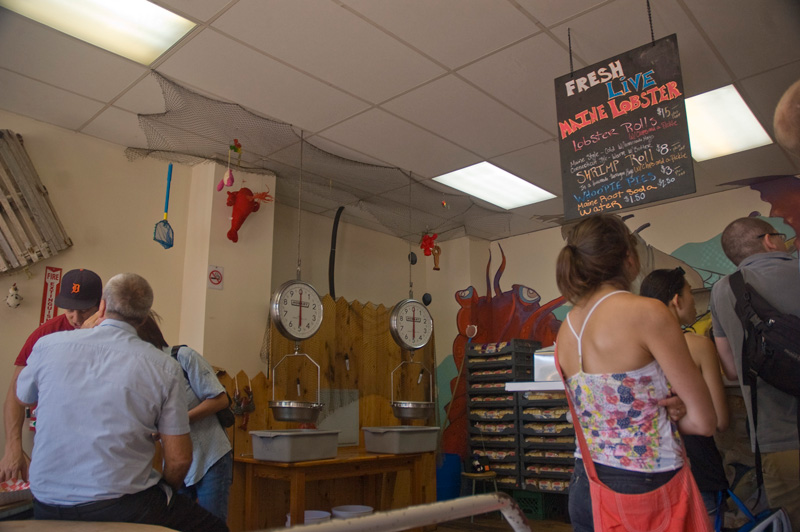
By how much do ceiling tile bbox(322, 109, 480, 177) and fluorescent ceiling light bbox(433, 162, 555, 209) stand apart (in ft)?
0.63

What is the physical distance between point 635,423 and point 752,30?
8.92 ft

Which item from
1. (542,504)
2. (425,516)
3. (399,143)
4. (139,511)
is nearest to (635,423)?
→ (425,516)

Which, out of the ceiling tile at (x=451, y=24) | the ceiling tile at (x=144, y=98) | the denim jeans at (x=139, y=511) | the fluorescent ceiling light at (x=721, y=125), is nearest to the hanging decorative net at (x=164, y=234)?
the ceiling tile at (x=144, y=98)

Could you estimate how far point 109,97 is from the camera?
3.73 metres

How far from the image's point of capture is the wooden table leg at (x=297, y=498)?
11.8 feet

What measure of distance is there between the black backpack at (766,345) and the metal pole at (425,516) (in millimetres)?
1220

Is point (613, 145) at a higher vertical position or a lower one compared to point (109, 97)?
lower

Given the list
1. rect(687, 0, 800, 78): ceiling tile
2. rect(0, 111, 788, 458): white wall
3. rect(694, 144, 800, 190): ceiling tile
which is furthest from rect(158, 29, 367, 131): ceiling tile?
rect(694, 144, 800, 190): ceiling tile

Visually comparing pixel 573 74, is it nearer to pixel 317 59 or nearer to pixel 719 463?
pixel 317 59

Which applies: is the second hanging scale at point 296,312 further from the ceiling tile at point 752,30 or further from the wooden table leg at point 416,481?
the ceiling tile at point 752,30

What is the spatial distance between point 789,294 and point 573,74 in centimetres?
162

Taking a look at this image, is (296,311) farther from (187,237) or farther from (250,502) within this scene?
(250,502)

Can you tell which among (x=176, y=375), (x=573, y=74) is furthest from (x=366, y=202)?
(x=176, y=375)

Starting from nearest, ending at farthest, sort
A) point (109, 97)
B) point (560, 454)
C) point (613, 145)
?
point (613, 145), point (109, 97), point (560, 454)
